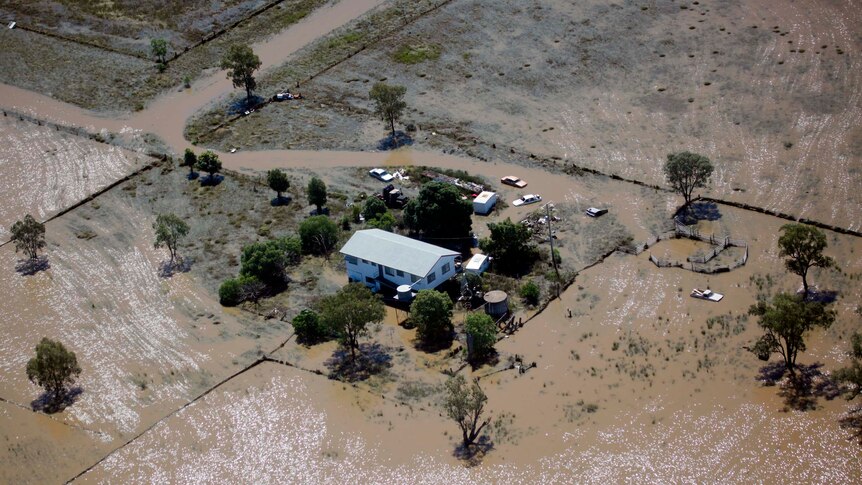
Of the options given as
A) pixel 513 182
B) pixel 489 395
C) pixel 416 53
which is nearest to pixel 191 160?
pixel 416 53

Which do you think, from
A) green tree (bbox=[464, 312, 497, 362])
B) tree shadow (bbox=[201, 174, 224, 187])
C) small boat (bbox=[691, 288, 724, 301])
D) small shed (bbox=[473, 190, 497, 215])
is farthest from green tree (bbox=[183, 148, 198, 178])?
small boat (bbox=[691, 288, 724, 301])

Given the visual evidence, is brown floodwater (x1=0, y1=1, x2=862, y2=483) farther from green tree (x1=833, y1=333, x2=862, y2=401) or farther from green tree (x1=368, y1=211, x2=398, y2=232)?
green tree (x1=368, y1=211, x2=398, y2=232)

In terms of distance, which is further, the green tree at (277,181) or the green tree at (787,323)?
the green tree at (277,181)

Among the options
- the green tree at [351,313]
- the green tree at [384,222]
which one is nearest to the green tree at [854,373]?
the green tree at [351,313]

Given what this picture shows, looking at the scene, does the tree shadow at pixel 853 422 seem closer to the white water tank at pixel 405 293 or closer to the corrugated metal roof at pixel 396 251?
the corrugated metal roof at pixel 396 251

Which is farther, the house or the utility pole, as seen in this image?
the utility pole
